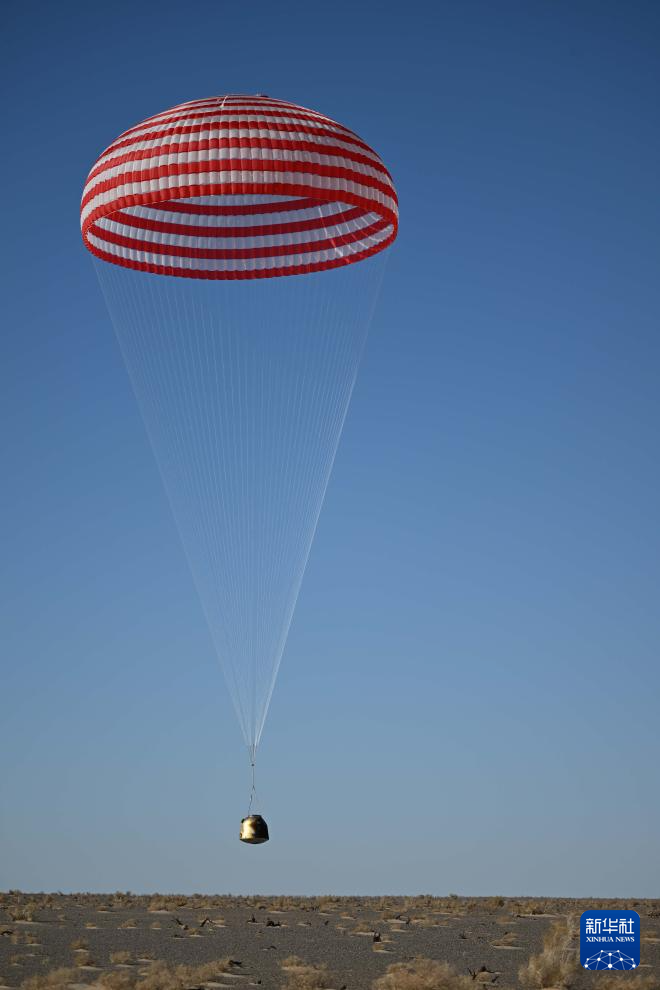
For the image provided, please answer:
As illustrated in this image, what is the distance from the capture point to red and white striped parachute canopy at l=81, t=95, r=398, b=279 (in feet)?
80.6

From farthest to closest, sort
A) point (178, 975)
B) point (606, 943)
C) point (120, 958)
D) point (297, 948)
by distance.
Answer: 1. point (297, 948)
2. point (606, 943)
3. point (120, 958)
4. point (178, 975)

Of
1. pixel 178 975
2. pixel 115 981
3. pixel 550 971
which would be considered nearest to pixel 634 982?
pixel 550 971

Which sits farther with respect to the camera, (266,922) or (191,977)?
(266,922)

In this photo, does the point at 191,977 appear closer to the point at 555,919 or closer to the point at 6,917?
the point at 6,917

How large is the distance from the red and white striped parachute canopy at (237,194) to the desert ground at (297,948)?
663 inches

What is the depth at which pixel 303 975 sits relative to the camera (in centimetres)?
2336

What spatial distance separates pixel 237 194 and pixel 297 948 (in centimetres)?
1925

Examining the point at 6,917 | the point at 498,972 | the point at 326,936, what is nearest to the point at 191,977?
the point at 498,972

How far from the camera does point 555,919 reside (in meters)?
Answer: 39.5

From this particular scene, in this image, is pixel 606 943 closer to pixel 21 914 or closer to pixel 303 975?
Answer: pixel 303 975

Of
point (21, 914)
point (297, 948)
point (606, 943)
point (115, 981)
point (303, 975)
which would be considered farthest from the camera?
point (21, 914)

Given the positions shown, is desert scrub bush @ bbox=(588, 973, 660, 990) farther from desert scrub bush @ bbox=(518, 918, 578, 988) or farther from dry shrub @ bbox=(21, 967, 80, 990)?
dry shrub @ bbox=(21, 967, 80, 990)

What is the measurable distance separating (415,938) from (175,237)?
826 inches

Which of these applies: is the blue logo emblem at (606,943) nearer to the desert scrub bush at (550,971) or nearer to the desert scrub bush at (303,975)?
the desert scrub bush at (550,971)
